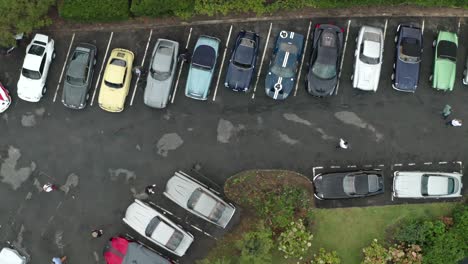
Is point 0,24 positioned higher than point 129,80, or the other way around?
point 0,24

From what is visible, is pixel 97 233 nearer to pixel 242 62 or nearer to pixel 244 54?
pixel 242 62

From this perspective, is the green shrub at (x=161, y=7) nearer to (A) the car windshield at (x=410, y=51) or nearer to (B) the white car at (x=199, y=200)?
(B) the white car at (x=199, y=200)

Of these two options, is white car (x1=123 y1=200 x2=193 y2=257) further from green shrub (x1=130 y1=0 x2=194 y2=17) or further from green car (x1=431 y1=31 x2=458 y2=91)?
green car (x1=431 y1=31 x2=458 y2=91)

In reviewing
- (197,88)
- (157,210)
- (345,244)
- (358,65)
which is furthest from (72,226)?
(358,65)

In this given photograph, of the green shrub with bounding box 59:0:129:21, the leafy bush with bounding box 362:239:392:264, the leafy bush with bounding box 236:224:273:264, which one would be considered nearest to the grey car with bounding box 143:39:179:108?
the green shrub with bounding box 59:0:129:21

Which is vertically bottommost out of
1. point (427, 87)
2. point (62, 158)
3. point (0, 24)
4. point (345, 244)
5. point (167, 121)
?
point (345, 244)

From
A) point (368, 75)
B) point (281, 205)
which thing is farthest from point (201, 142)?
point (368, 75)

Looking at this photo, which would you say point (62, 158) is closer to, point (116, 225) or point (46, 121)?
point (46, 121)
